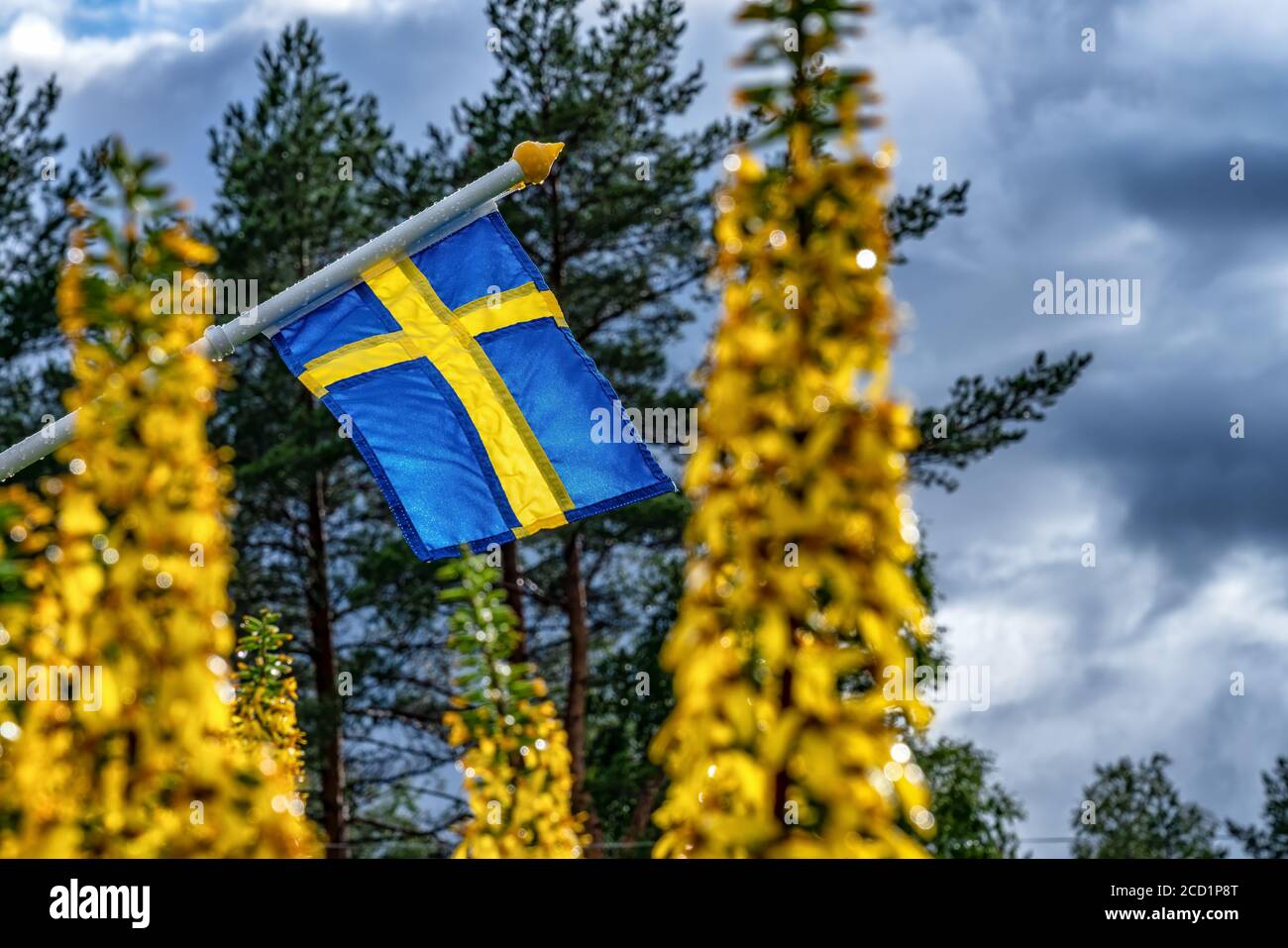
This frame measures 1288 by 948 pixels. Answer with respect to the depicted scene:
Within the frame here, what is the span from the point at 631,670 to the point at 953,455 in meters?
5.28

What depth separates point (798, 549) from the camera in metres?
2.54

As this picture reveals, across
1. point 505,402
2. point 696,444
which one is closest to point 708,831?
point 696,444

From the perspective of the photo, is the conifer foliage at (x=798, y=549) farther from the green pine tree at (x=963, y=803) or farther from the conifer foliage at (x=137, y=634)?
the green pine tree at (x=963, y=803)

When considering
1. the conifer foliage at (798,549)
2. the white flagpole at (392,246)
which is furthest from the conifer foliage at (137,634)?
the white flagpole at (392,246)

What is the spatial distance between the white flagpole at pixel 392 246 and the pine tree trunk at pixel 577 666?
12496 mm

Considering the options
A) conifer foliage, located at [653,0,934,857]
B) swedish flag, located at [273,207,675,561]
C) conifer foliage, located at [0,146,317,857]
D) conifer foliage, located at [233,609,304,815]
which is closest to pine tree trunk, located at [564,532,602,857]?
conifer foliage, located at [233,609,304,815]

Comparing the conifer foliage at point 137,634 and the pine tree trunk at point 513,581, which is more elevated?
the pine tree trunk at point 513,581

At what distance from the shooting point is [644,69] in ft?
65.4

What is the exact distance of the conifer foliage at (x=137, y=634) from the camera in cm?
274

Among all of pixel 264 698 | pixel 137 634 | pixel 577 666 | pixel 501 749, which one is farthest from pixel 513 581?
pixel 137 634

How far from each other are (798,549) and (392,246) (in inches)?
187

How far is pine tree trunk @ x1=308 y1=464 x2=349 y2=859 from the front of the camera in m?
19.2

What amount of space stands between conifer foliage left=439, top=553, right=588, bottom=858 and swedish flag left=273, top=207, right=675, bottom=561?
100 cm
